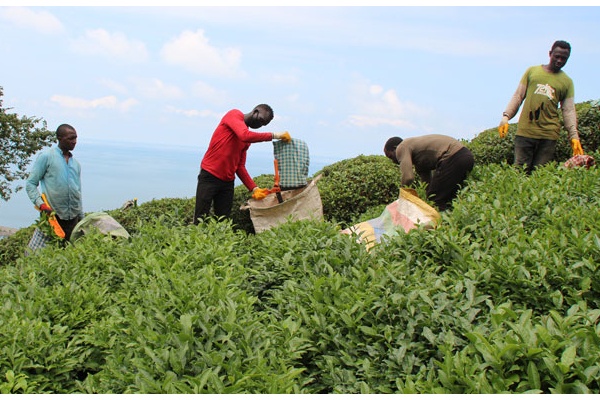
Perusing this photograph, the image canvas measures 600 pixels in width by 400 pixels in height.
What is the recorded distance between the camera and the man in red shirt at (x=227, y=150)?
5.91m

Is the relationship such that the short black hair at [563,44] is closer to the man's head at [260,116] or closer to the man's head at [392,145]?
the man's head at [392,145]

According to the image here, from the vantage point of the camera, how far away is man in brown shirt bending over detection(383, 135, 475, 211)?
5.58m

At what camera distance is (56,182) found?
18.8ft

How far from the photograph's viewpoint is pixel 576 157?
235 inches

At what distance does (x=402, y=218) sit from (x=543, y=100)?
2.42m

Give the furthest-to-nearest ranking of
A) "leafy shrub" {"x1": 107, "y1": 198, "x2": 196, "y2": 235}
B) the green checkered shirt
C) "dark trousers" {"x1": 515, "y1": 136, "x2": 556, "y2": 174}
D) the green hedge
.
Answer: "leafy shrub" {"x1": 107, "y1": 198, "x2": 196, "y2": 235} < "dark trousers" {"x1": 515, "y1": 136, "x2": 556, "y2": 174} < the green checkered shirt < the green hedge

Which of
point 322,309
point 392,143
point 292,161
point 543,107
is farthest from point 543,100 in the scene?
point 322,309

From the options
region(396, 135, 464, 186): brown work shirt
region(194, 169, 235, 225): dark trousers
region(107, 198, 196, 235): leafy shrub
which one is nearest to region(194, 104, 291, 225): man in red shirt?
region(194, 169, 235, 225): dark trousers

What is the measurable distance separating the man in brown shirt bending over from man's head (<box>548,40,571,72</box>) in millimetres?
1535

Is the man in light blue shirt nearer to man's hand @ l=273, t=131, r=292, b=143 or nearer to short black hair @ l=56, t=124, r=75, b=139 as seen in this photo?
short black hair @ l=56, t=124, r=75, b=139

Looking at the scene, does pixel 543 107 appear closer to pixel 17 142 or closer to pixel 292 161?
pixel 292 161

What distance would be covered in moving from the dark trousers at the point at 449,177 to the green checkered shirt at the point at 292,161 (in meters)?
1.35
